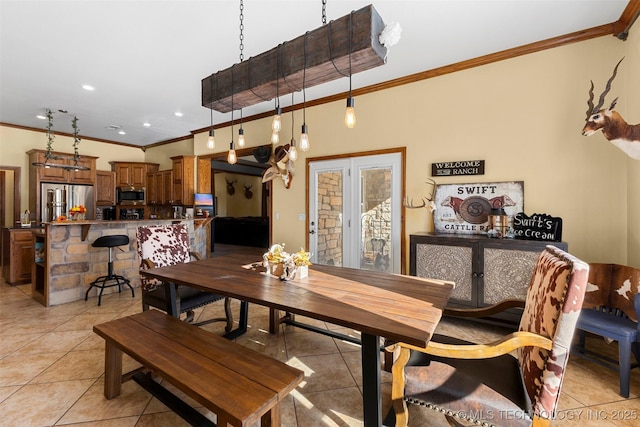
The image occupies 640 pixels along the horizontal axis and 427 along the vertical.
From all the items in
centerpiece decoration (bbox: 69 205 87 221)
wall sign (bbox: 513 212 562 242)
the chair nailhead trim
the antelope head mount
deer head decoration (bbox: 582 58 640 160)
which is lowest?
the chair nailhead trim

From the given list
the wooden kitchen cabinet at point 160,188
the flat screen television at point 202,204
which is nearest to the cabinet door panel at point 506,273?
the flat screen television at point 202,204

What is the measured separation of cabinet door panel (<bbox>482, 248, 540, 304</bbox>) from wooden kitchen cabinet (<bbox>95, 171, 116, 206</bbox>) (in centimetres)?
758

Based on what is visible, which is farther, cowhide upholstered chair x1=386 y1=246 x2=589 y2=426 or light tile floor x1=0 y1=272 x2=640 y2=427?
light tile floor x1=0 y1=272 x2=640 y2=427

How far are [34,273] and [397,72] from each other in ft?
18.1

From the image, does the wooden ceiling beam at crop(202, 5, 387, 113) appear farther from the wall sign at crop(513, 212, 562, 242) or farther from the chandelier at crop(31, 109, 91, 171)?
the chandelier at crop(31, 109, 91, 171)

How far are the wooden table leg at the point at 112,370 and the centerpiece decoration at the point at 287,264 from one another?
1.11m

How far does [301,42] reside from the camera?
1.76 m

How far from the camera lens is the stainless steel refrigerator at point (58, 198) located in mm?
5504

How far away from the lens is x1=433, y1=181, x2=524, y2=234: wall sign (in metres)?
3.01

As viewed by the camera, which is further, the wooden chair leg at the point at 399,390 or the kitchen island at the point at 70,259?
the kitchen island at the point at 70,259

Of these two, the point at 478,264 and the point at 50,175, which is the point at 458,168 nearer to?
the point at 478,264

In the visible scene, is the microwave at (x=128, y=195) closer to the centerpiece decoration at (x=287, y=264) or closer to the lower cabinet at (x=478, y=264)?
the centerpiece decoration at (x=287, y=264)

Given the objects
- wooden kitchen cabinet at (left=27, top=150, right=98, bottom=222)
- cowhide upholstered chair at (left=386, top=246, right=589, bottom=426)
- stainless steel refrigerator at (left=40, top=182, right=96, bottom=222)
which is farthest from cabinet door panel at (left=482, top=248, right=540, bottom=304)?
stainless steel refrigerator at (left=40, top=182, right=96, bottom=222)

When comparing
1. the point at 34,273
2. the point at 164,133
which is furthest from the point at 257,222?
the point at 34,273
